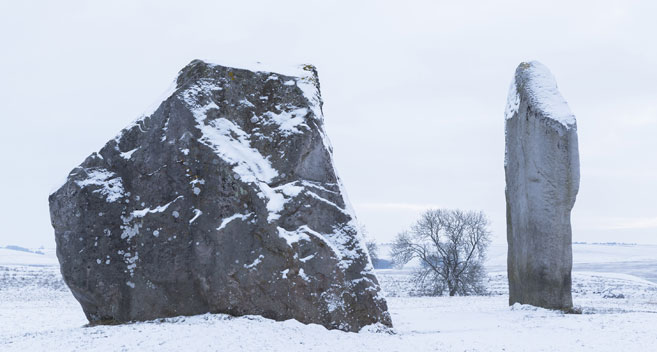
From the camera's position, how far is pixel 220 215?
11.2m

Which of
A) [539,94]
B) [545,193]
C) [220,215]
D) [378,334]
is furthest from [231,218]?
[539,94]

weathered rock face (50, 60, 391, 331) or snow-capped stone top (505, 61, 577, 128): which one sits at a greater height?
snow-capped stone top (505, 61, 577, 128)

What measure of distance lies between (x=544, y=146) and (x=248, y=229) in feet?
26.5

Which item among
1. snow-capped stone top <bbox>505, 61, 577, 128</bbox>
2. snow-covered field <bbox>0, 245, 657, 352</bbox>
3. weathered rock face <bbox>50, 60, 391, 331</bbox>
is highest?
snow-capped stone top <bbox>505, 61, 577, 128</bbox>

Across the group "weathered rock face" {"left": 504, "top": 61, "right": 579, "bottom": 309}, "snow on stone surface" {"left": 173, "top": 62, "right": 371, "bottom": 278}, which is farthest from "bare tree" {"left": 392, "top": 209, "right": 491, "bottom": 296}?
"snow on stone surface" {"left": 173, "top": 62, "right": 371, "bottom": 278}

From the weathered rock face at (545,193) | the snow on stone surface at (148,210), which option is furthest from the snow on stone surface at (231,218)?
the weathered rock face at (545,193)

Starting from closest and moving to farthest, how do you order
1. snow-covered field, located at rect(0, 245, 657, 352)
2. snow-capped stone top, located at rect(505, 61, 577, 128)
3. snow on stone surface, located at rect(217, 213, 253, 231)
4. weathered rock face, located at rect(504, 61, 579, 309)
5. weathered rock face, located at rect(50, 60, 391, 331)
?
1. snow-covered field, located at rect(0, 245, 657, 352)
2. weathered rock face, located at rect(50, 60, 391, 331)
3. snow on stone surface, located at rect(217, 213, 253, 231)
4. weathered rock face, located at rect(504, 61, 579, 309)
5. snow-capped stone top, located at rect(505, 61, 577, 128)

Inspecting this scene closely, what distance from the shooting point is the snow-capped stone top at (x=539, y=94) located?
14.6 meters

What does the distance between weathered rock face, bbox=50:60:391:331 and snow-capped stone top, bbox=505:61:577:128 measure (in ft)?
20.9

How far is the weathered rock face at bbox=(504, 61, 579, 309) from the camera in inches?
568

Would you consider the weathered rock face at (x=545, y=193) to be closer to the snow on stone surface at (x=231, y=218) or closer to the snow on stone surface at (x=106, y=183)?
the snow on stone surface at (x=231, y=218)

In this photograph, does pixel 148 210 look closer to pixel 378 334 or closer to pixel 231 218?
pixel 231 218

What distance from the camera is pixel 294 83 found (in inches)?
480

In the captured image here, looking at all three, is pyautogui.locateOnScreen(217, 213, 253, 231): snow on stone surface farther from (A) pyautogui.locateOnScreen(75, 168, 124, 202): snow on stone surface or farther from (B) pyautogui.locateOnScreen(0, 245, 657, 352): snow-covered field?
(A) pyautogui.locateOnScreen(75, 168, 124, 202): snow on stone surface
